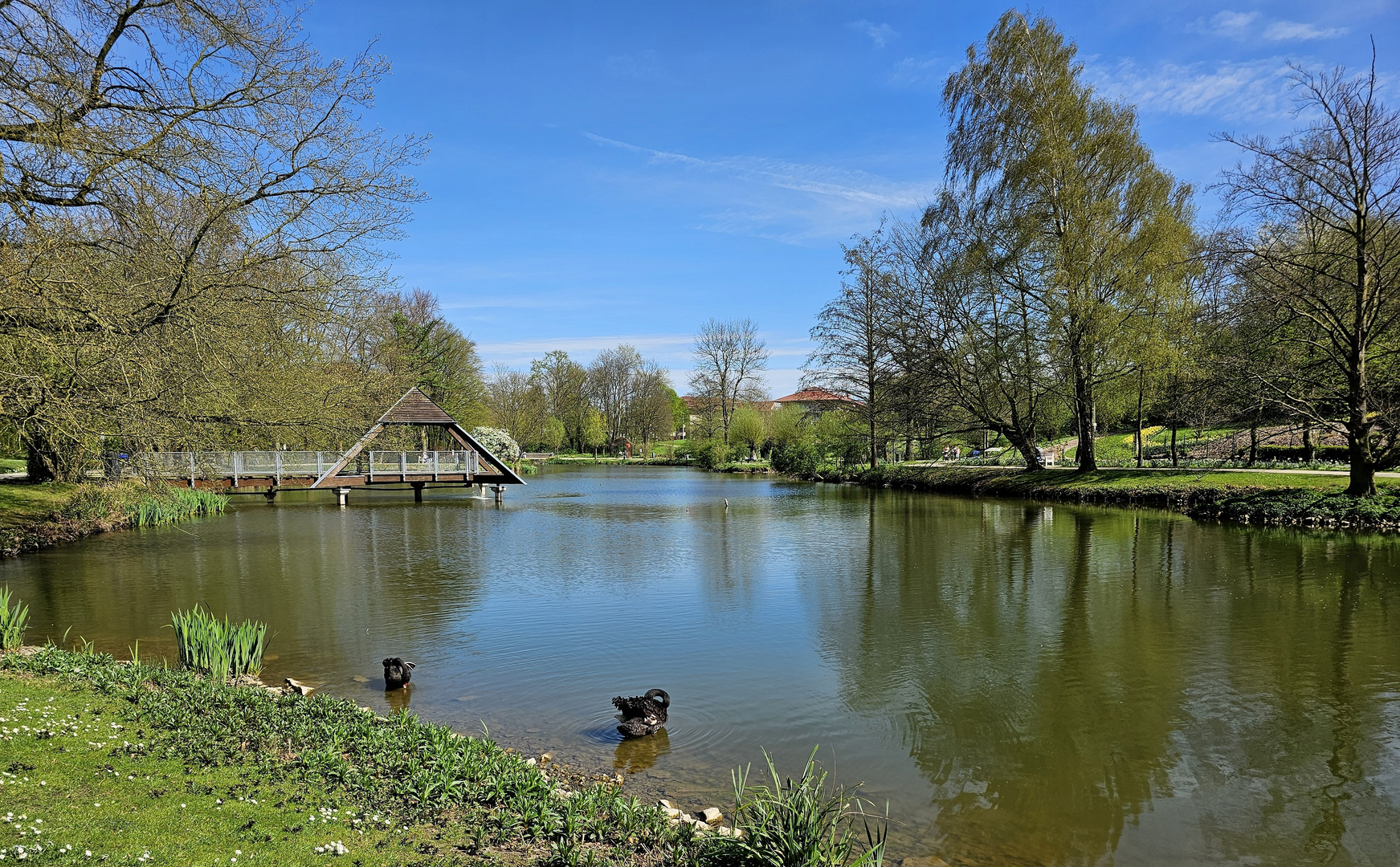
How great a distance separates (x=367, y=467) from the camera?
2806 cm

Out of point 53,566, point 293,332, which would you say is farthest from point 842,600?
point 53,566

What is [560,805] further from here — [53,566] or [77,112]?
[53,566]

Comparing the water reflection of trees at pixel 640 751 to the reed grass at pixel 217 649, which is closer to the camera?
the water reflection of trees at pixel 640 751

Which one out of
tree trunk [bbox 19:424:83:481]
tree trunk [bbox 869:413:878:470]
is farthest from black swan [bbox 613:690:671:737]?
tree trunk [bbox 869:413:878:470]

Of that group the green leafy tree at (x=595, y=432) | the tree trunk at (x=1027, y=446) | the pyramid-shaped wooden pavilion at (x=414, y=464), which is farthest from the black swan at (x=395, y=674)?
the green leafy tree at (x=595, y=432)

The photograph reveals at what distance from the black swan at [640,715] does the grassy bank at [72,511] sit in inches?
523

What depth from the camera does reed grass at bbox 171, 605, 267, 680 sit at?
684 centimetres

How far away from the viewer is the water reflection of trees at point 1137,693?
4.84 meters

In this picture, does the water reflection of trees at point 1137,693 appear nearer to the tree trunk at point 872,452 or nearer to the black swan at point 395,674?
the black swan at point 395,674

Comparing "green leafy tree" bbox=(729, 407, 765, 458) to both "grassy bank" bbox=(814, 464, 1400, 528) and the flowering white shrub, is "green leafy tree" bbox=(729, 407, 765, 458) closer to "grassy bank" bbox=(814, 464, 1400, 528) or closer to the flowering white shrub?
the flowering white shrub

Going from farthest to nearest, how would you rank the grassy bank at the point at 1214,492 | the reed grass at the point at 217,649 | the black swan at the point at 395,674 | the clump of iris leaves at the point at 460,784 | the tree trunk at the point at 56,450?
the grassy bank at the point at 1214,492 → the tree trunk at the point at 56,450 → the black swan at the point at 395,674 → the reed grass at the point at 217,649 → the clump of iris leaves at the point at 460,784

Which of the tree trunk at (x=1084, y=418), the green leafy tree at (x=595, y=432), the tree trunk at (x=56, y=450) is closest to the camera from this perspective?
the tree trunk at (x=56, y=450)

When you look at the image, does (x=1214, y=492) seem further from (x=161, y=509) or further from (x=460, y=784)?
(x=161, y=509)

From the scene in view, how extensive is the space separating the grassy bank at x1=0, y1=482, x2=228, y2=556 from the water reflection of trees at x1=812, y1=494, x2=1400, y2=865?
14872 mm
